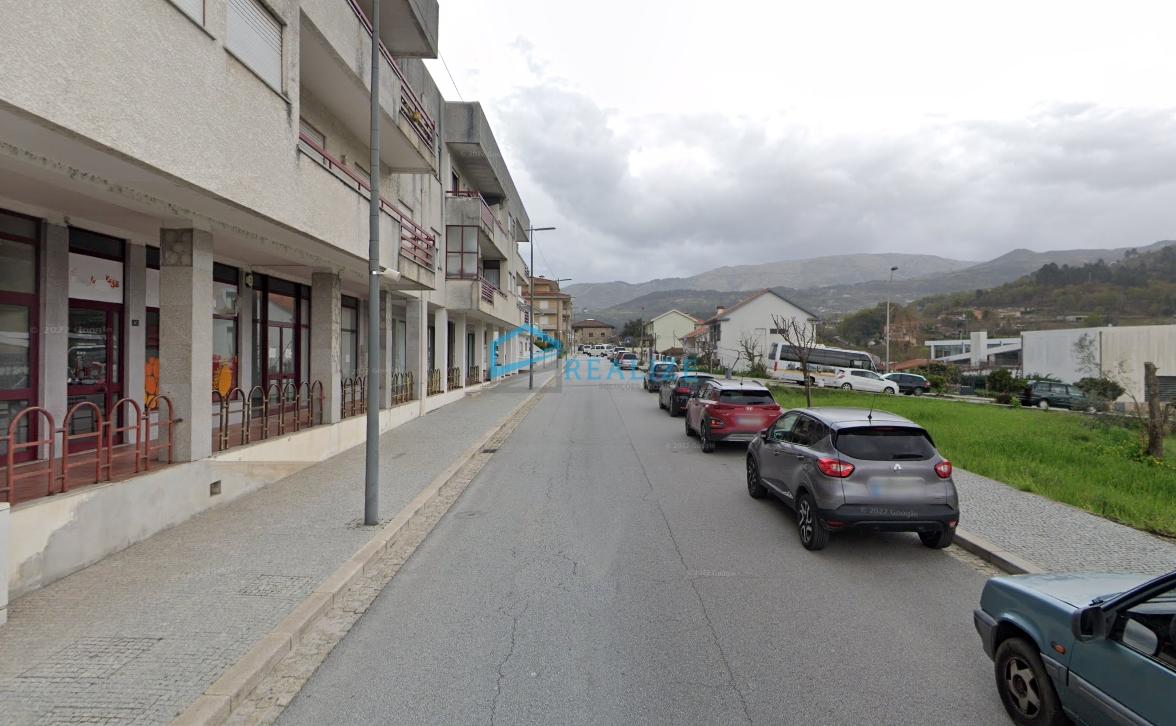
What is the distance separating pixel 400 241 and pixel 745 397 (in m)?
8.23

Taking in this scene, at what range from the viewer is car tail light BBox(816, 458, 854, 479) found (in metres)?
6.57

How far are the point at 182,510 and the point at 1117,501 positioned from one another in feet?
40.4

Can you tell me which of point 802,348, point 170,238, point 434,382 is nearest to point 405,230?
point 170,238

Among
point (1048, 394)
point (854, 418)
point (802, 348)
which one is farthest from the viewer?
point (1048, 394)

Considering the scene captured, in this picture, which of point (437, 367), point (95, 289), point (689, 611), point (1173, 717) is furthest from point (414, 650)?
point (437, 367)

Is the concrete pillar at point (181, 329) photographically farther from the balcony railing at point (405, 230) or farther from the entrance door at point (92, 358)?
the balcony railing at point (405, 230)

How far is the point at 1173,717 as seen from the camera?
8.21 ft

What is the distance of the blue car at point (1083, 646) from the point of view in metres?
2.70

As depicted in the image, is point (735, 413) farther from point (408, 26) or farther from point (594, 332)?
point (594, 332)

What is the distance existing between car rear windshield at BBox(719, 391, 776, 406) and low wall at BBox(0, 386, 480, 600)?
8.79 m

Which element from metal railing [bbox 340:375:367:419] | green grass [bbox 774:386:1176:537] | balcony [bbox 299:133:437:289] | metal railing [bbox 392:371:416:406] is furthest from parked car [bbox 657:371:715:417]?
metal railing [bbox 340:375:367:419]

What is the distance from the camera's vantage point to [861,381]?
3994 centimetres

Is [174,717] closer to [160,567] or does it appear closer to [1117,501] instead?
[160,567]

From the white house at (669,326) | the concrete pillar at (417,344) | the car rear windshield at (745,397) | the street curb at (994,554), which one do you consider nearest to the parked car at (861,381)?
the car rear windshield at (745,397)
